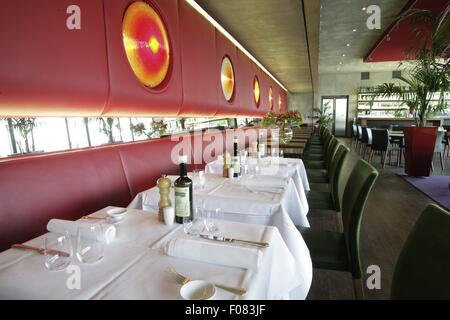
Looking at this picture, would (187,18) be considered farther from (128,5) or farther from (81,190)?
(81,190)

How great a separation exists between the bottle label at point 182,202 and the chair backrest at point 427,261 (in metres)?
0.78

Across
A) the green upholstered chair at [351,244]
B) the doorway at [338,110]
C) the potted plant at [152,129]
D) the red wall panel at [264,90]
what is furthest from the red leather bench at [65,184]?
the doorway at [338,110]

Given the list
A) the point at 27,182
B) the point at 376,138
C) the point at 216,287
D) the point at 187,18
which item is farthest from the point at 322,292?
the point at 376,138

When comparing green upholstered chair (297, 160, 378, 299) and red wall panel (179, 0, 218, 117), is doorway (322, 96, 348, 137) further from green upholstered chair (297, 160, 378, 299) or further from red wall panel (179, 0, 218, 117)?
green upholstered chair (297, 160, 378, 299)

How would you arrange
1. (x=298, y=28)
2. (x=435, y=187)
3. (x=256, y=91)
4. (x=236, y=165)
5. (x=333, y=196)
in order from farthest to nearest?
1. (x=256, y=91)
2. (x=298, y=28)
3. (x=435, y=187)
4. (x=333, y=196)
5. (x=236, y=165)

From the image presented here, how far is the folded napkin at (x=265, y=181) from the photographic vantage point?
5.76 feet

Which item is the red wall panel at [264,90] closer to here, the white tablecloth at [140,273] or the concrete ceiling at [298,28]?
the concrete ceiling at [298,28]

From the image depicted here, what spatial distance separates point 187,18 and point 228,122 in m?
3.08

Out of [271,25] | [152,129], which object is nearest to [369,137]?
[271,25]

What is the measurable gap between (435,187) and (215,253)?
492 cm

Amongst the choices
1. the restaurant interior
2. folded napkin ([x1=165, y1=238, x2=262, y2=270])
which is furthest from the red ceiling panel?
folded napkin ([x1=165, y1=238, x2=262, y2=270])

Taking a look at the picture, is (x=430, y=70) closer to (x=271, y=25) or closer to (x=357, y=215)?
(x=271, y=25)

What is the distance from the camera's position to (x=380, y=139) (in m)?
6.11

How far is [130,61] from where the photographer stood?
101 inches
